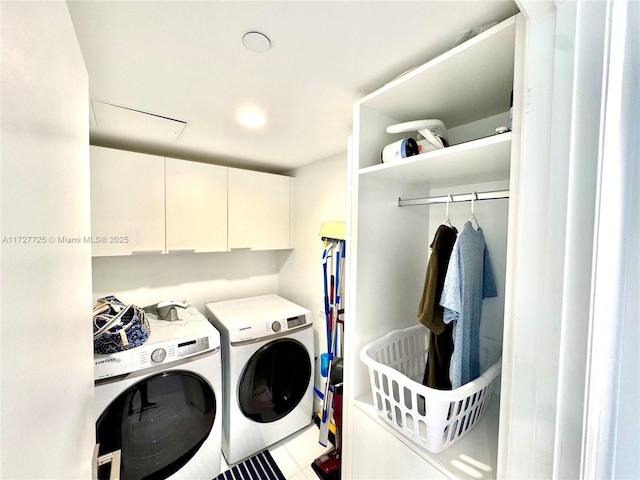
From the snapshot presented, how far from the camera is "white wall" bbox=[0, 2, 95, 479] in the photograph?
0.25 metres

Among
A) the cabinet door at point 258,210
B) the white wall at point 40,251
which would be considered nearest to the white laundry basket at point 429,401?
the white wall at point 40,251

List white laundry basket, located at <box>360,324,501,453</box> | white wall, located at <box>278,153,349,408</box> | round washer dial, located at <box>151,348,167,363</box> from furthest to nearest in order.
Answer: white wall, located at <box>278,153,349,408</box> → round washer dial, located at <box>151,348,167,363</box> → white laundry basket, located at <box>360,324,501,453</box>

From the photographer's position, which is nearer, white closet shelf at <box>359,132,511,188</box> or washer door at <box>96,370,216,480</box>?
white closet shelf at <box>359,132,511,188</box>

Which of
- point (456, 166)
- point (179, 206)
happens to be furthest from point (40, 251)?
point (179, 206)

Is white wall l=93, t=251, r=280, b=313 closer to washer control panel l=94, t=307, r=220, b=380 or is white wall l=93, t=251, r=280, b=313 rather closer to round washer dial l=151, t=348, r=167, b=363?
washer control panel l=94, t=307, r=220, b=380

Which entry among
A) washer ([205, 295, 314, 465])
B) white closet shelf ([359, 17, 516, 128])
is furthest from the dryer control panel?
white closet shelf ([359, 17, 516, 128])

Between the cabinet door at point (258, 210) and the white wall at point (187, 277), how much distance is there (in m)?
0.35

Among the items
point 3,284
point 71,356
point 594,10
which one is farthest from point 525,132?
point 71,356

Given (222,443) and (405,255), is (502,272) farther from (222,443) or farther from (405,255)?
(222,443)

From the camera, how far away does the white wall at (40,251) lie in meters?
0.25

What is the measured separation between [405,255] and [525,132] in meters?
0.77

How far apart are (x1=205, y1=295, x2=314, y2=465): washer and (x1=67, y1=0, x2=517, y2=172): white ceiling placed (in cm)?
134

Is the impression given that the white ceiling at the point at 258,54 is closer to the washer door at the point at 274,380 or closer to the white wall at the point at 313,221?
the white wall at the point at 313,221

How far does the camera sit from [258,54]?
83 centimetres
